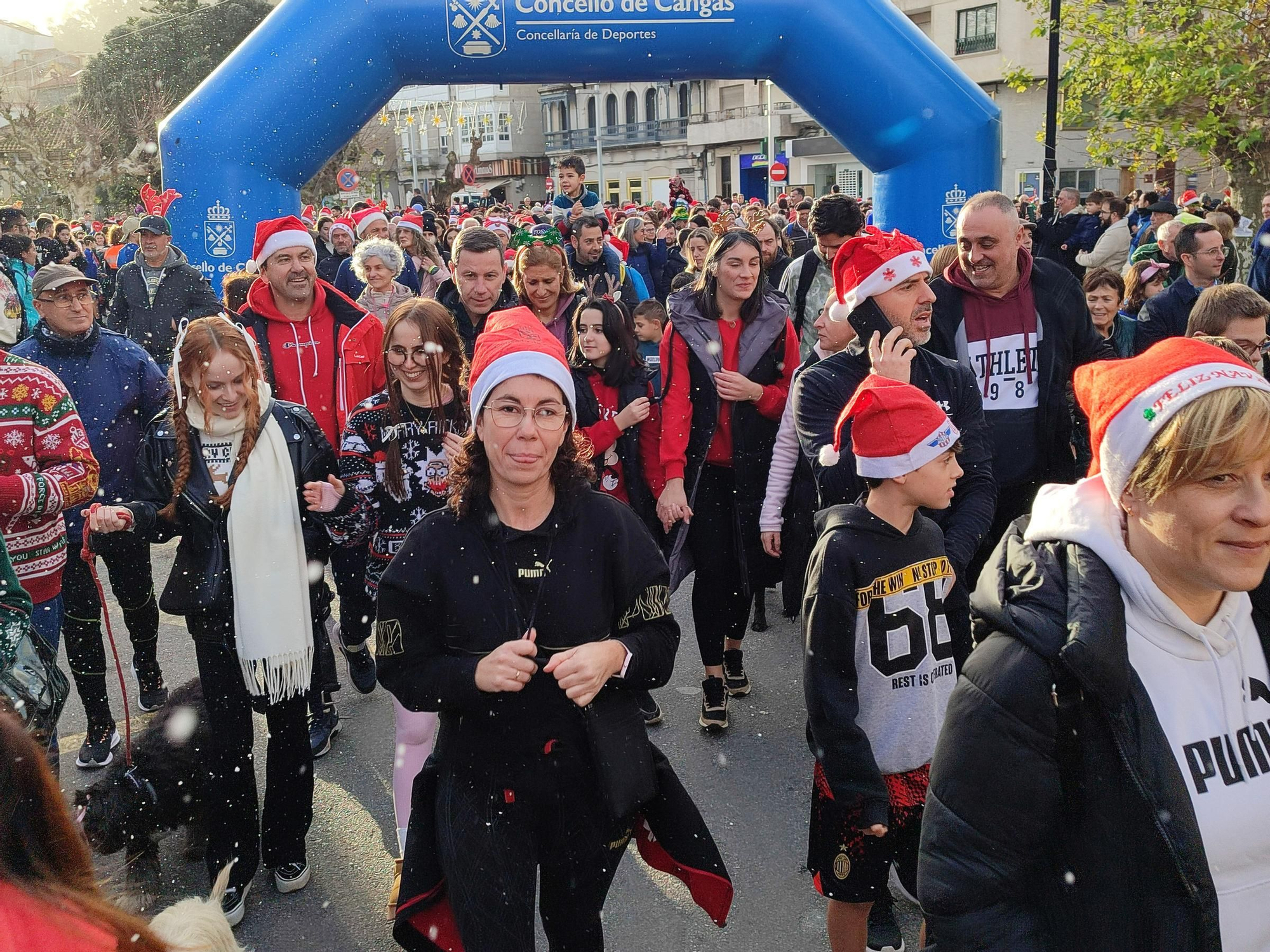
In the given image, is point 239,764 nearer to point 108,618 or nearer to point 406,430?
point 108,618

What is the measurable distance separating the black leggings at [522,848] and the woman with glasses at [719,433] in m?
2.24

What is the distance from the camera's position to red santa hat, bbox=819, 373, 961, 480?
2.75 metres

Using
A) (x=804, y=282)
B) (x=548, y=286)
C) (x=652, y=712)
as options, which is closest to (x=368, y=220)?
(x=548, y=286)

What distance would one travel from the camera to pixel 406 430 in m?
3.70

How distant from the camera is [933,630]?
2838 millimetres

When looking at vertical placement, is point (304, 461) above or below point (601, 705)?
above

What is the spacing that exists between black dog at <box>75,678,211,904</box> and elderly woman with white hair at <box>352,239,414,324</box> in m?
4.22

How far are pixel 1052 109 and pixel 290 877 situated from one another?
35.4 feet

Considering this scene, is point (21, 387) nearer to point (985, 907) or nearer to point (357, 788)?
point (357, 788)

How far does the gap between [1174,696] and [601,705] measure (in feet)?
3.81

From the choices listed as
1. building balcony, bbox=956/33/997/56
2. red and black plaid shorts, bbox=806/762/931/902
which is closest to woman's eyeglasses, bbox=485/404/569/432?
red and black plaid shorts, bbox=806/762/931/902

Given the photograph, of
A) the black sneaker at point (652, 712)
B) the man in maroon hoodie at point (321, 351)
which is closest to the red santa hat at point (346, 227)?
the man in maroon hoodie at point (321, 351)

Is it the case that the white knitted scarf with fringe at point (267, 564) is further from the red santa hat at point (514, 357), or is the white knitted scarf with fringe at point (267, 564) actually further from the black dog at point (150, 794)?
the red santa hat at point (514, 357)

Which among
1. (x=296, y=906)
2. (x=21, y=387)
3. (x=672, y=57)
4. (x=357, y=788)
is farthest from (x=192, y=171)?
(x=296, y=906)
